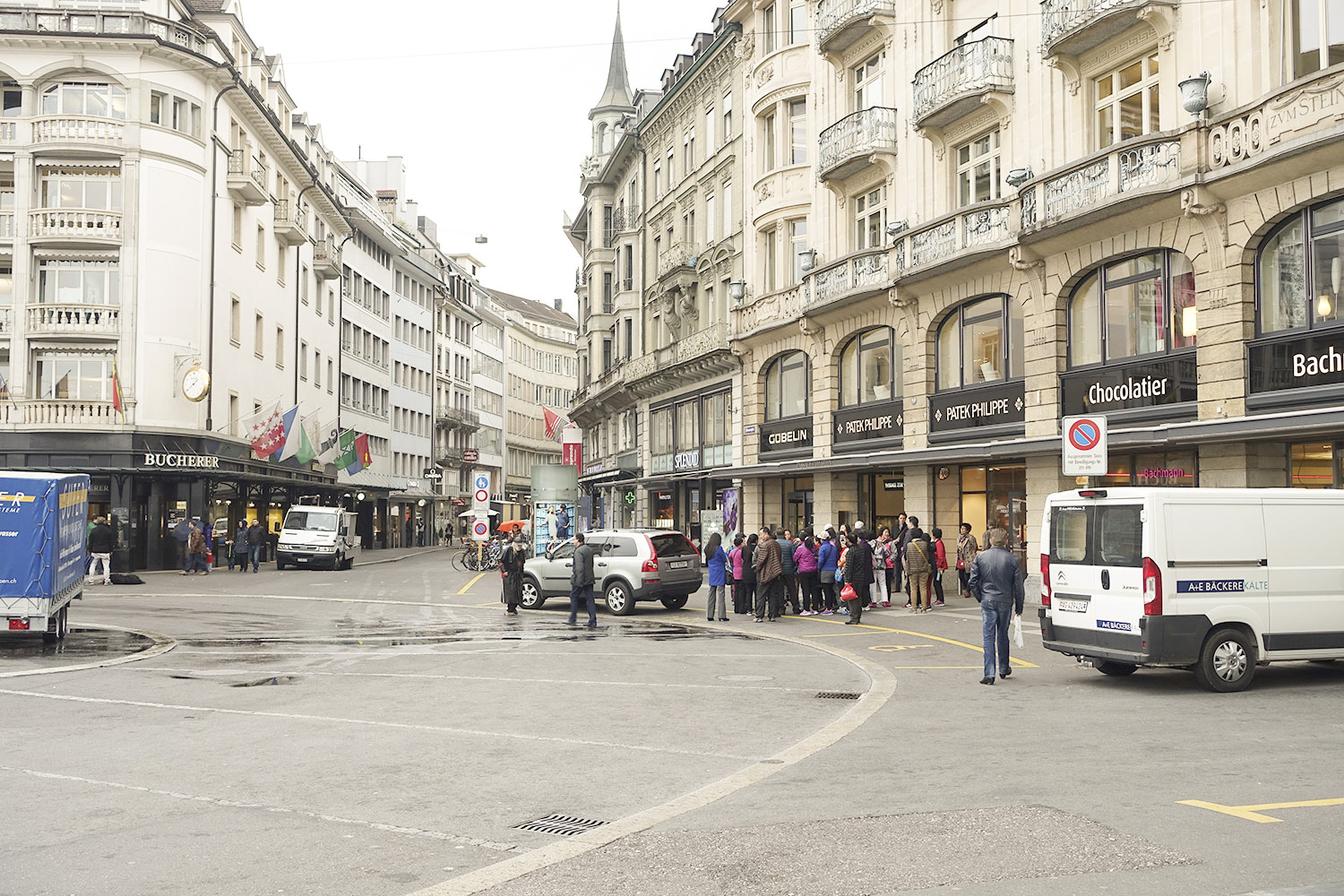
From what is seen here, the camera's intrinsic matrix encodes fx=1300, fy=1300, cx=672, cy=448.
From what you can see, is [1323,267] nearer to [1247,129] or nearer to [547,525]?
[1247,129]

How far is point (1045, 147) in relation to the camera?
26.2 meters

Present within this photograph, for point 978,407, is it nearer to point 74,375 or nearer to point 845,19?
point 845,19

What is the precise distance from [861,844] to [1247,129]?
57.5ft

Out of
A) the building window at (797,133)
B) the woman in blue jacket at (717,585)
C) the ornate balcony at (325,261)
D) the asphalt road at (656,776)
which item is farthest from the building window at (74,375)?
the asphalt road at (656,776)

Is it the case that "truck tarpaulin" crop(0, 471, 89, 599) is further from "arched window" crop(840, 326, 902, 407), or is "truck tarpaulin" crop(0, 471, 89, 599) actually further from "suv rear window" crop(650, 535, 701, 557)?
"arched window" crop(840, 326, 902, 407)

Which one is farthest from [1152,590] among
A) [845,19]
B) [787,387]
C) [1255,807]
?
[787,387]

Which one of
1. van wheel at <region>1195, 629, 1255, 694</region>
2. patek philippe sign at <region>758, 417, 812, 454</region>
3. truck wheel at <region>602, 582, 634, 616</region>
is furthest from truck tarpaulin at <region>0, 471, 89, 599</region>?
patek philippe sign at <region>758, 417, 812, 454</region>

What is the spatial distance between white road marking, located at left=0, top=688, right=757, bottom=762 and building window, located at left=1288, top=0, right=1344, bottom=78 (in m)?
15.6

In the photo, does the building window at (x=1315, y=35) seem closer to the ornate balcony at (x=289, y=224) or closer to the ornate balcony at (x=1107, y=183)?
the ornate balcony at (x=1107, y=183)

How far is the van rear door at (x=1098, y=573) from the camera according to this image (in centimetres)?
1311

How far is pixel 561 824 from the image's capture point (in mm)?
7375

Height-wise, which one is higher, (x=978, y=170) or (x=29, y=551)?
(x=978, y=170)

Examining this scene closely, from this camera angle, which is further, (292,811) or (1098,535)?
(1098,535)

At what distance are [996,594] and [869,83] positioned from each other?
2261 centimetres
